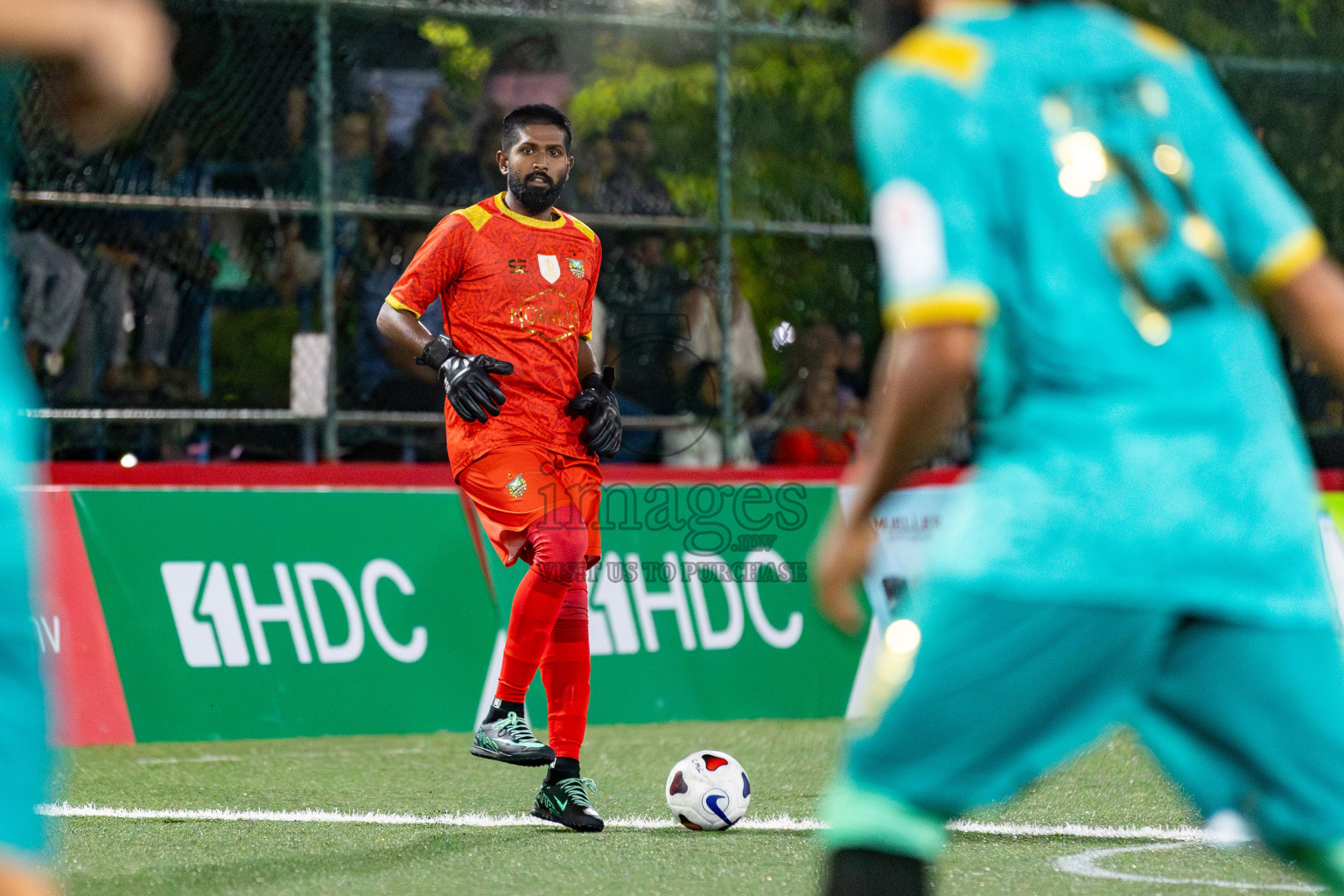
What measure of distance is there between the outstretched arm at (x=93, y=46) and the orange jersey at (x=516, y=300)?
4576 mm

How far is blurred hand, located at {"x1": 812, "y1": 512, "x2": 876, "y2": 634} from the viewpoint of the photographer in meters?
2.48

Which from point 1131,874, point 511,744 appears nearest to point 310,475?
point 511,744

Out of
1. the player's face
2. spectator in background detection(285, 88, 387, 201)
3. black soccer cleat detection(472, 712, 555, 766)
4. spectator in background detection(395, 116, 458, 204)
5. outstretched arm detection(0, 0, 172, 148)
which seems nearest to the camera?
outstretched arm detection(0, 0, 172, 148)

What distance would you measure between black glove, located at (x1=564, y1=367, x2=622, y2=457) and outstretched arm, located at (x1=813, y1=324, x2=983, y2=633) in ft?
13.5

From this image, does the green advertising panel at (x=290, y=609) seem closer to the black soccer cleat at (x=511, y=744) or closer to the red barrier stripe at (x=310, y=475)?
the red barrier stripe at (x=310, y=475)

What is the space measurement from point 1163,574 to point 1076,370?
28 cm

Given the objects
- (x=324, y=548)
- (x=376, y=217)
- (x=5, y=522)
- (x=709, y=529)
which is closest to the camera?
(x=5, y=522)

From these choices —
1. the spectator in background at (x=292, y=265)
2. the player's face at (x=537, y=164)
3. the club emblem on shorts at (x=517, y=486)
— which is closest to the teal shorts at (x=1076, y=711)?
the club emblem on shorts at (x=517, y=486)

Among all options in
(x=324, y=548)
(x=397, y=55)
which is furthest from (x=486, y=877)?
(x=397, y=55)

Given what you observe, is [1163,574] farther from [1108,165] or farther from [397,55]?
[397,55]

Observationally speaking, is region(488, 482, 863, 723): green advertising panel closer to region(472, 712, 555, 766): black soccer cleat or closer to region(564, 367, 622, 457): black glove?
region(564, 367, 622, 457): black glove

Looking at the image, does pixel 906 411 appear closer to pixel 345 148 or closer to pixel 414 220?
pixel 414 220

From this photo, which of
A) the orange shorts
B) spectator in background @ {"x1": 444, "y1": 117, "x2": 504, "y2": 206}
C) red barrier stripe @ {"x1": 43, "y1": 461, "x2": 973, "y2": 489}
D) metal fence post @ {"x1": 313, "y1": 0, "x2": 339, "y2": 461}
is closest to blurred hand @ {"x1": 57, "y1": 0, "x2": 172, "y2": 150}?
the orange shorts

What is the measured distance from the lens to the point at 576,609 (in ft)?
20.8
